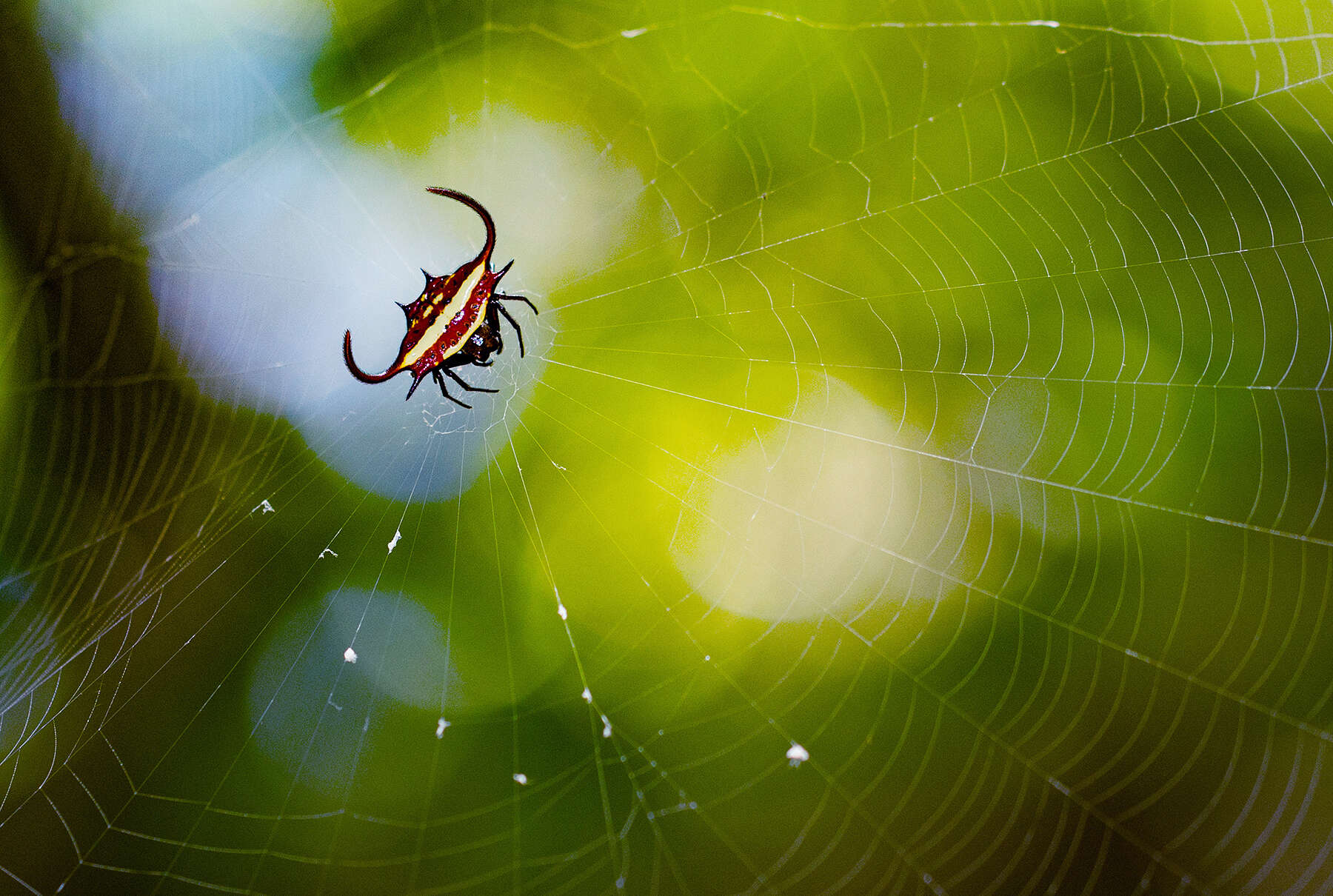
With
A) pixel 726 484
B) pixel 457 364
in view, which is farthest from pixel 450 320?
pixel 726 484

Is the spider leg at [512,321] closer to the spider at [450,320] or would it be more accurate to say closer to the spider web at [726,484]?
the spider at [450,320]

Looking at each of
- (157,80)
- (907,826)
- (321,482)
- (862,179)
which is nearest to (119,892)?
(321,482)

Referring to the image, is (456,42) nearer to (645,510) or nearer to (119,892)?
(645,510)

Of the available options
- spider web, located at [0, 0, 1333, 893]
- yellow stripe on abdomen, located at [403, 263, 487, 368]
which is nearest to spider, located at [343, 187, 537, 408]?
yellow stripe on abdomen, located at [403, 263, 487, 368]

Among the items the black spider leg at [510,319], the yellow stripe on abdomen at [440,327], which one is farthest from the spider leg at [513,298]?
the yellow stripe on abdomen at [440,327]

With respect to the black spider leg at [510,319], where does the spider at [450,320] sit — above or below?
below

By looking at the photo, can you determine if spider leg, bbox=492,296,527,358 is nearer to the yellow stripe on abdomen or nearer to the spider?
the spider
